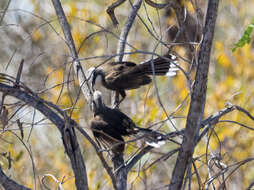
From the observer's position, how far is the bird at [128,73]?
3959mm

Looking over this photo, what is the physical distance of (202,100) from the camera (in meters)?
1.78

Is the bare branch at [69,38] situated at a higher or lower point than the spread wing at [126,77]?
higher

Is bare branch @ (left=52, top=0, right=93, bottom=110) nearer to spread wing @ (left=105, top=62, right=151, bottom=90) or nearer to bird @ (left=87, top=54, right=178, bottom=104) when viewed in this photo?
bird @ (left=87, top=54, right=178, bottom=104)

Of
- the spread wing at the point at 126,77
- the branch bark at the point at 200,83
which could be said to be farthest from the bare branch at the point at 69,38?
the spread wing at the point at 126,77

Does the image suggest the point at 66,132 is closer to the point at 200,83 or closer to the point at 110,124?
the point at 200,83

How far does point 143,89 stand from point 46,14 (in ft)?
8.97

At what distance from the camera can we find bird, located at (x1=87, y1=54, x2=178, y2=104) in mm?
3959

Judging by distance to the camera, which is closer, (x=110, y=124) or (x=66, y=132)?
(x=66, y=132)

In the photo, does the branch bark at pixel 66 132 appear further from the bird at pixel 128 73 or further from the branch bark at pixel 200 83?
the bird at pixel 128 73

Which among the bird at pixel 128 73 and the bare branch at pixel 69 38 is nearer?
the bare branch at pixel 69 38

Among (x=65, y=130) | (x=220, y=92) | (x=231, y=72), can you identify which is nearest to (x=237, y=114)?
(x=220, y=92)

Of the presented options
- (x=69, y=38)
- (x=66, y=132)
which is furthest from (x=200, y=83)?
(x=69, y=38)

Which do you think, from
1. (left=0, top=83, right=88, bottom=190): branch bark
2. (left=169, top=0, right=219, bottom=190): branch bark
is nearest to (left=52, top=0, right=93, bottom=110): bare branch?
(left=0, top=83, right=88, bottom=190): branch bark

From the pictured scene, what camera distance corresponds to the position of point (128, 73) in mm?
4301
